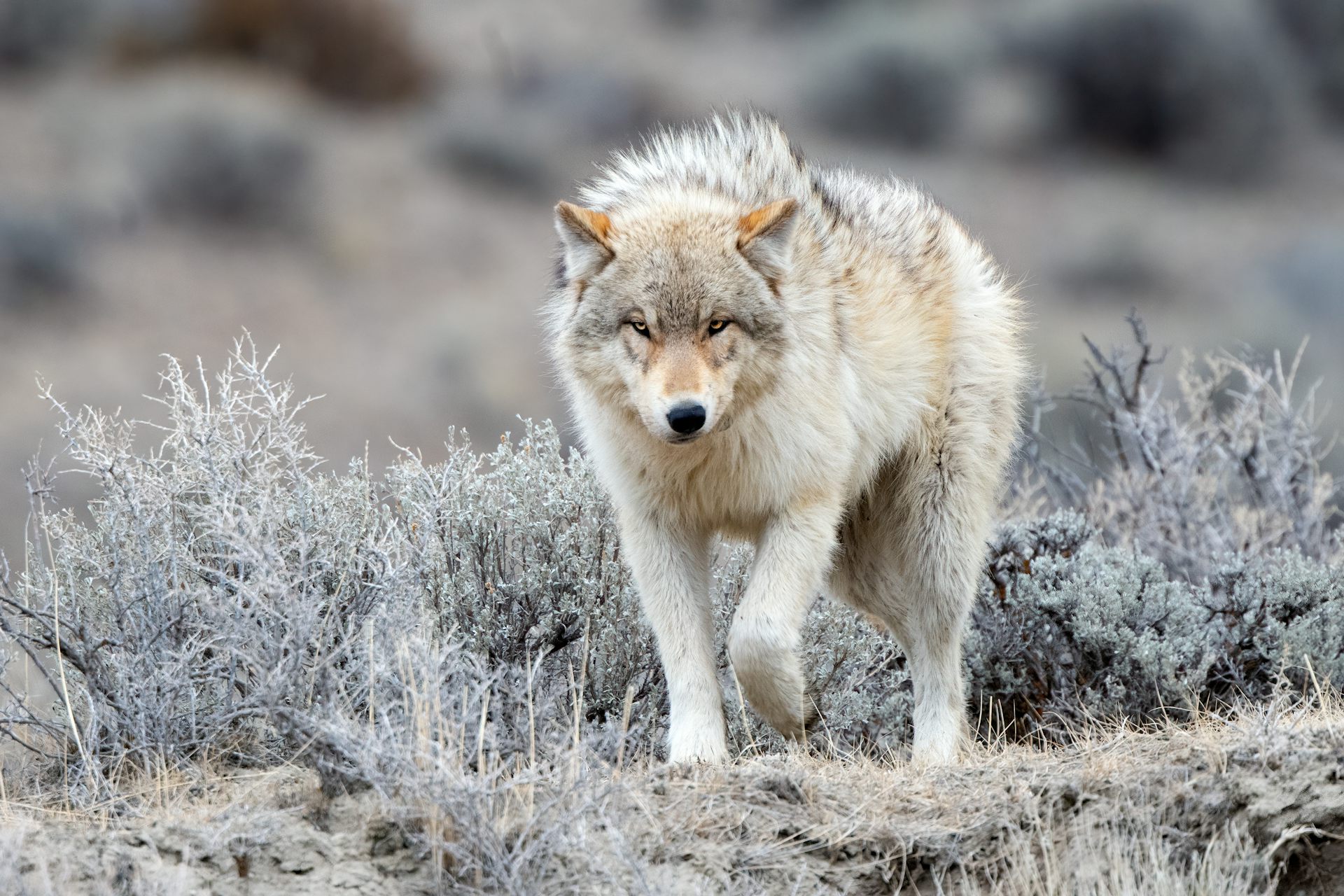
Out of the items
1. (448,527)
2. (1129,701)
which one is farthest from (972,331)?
(448,527)

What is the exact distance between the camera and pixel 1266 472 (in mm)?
8555

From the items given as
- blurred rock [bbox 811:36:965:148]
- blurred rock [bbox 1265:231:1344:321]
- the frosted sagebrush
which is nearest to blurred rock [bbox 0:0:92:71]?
blurred rock [bbox 811:36:965:148]

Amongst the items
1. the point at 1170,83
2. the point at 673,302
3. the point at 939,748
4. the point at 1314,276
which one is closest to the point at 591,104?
the point at 1170,83

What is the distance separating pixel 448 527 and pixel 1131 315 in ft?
15.3

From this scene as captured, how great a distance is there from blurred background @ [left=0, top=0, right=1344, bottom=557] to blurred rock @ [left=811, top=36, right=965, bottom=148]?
0.06m

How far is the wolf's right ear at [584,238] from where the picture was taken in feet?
16.7

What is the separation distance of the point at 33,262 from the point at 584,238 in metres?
22.2

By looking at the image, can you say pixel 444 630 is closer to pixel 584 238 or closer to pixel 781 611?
pixel 781 611

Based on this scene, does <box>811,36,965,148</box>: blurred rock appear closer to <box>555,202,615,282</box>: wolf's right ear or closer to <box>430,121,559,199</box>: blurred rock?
<box>430,121,559,199</box>: blurred rock

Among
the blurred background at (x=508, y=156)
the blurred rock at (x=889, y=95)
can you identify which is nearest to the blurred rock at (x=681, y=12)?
the blurred background at (x=508, y=156)

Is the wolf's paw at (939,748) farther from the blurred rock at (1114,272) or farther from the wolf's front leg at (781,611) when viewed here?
the blurred rock at (1114,272)

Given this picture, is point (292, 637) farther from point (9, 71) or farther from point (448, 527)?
point (9, 71)

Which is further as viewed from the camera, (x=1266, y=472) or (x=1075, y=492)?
(x=1075, y=492)

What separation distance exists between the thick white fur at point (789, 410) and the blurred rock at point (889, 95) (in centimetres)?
2401
